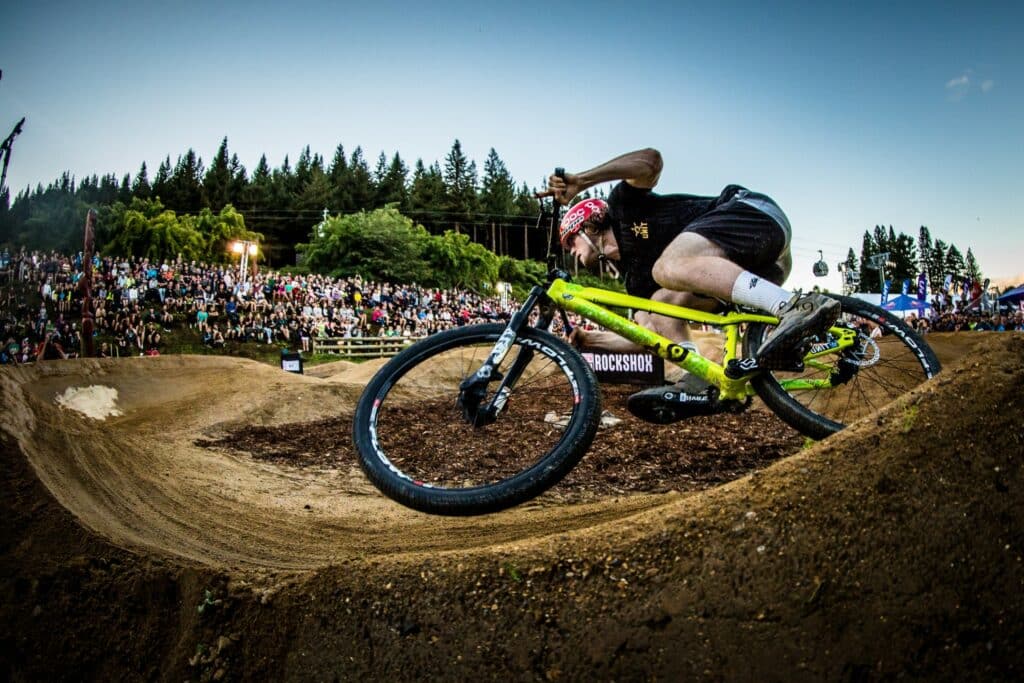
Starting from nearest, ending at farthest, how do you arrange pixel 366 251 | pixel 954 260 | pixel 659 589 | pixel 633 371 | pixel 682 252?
1. pixel 659 589
2. pixel 682 252
3. pixel 633 371
4. pixel 366 251
5. pixel 954 260

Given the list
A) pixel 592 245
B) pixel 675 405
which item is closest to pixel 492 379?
pixel 675 405

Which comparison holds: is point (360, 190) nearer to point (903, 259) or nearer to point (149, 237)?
point (149, 237)

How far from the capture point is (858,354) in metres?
3.61

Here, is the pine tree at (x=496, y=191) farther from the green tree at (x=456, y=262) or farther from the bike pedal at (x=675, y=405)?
the bike pedal at (x=675, y=405)

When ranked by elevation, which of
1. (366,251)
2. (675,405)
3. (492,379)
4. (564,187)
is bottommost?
(675,405)

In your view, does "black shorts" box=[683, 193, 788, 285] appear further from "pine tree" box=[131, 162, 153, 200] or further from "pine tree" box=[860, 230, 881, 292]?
"pine tree" box=[860, 230, 881, 292]

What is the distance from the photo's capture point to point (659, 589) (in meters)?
1.58

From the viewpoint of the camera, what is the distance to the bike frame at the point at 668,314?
10.3 ft

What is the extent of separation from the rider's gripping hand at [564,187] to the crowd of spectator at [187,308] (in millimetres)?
8607

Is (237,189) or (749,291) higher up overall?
(237,189)

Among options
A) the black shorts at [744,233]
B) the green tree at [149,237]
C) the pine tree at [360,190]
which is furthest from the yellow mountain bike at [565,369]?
the pine tree at [360,190]

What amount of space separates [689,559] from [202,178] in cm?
9061

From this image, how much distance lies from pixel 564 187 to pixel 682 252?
0.83 metres

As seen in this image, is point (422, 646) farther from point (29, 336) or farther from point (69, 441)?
point (29, 336)
